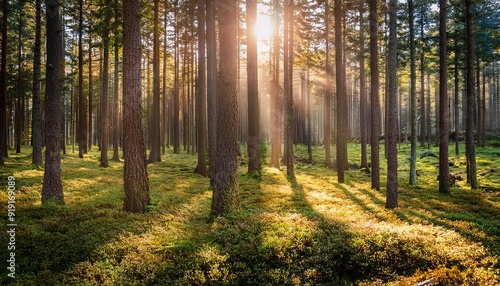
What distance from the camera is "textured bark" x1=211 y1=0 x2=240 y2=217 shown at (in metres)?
8.64

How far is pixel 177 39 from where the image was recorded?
30.3 metres

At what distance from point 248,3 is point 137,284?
1088cm

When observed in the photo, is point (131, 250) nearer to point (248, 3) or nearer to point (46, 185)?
point (46, 185)

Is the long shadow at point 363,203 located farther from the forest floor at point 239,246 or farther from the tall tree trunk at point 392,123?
the tall tree trunk at point 392,123

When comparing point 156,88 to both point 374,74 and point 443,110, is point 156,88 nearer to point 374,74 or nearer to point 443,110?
point 374,74

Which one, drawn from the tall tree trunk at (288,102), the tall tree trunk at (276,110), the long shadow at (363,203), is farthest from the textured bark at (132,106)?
the tall tree trunk at (276,110)

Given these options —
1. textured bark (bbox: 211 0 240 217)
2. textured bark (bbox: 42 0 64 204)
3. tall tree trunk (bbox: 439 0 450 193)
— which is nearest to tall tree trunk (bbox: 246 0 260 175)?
textured bark (bbox: 211 0 240 217)

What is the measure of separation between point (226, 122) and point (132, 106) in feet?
9.67

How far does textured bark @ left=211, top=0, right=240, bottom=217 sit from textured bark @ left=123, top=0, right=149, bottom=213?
8.34ft

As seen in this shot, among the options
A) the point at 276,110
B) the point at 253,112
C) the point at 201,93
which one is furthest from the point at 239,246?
the point at 276,110

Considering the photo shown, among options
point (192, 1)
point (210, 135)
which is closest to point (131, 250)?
point (210, 135)

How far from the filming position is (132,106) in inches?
351

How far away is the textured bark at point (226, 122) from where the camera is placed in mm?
8641

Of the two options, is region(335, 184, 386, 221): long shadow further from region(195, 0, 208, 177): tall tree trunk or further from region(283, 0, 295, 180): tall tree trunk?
region(195, 0, 208, 177): tall tree trunk
